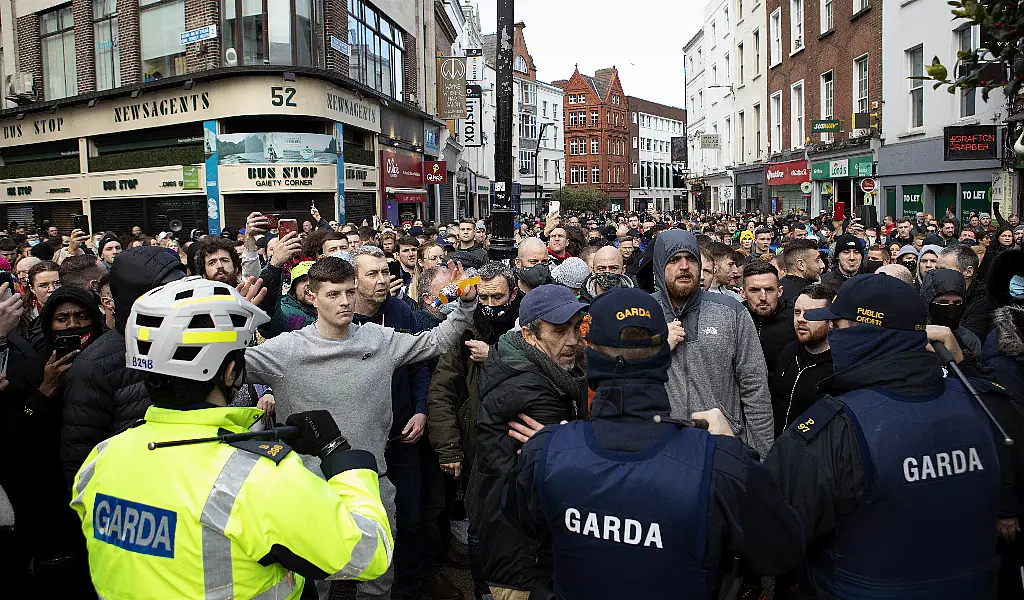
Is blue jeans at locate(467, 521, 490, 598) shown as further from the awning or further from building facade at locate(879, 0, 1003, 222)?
the awning

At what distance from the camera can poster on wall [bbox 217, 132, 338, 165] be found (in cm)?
2170

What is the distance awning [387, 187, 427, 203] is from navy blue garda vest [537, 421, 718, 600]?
83.9 ft

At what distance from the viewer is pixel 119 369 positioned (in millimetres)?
3656

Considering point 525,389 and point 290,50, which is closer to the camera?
point 525,389

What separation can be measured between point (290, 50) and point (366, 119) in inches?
166

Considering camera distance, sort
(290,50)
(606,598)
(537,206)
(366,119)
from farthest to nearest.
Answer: (537,206) → (366,119) → (290,50) → (606,598)

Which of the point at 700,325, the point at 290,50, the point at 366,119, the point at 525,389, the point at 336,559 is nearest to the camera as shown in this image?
the point at 336,559

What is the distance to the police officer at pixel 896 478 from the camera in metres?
2.61

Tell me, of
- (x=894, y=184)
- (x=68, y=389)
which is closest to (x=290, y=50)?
(x=894, y=184)

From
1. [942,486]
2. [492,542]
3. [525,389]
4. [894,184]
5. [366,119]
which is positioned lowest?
[492,542]

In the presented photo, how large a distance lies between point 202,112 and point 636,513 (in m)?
22.5

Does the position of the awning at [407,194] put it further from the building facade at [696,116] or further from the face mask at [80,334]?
the face mask at [80,334]

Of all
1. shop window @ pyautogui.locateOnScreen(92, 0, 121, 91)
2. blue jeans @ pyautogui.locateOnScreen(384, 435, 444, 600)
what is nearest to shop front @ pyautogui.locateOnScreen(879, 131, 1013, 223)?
blue jeans @ pyautogui.locateOnScreen(384, 435, 444, 600)

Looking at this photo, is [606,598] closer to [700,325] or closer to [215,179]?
[700,325]
